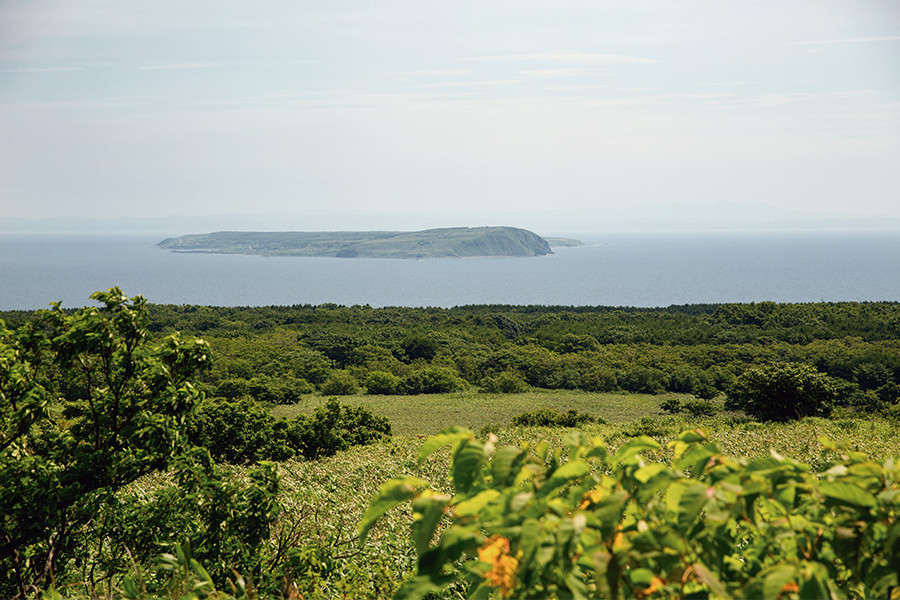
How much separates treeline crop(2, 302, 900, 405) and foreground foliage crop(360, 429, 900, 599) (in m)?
35.7

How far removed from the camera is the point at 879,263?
649 ft

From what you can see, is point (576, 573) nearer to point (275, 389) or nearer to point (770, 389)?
point (770, 389)

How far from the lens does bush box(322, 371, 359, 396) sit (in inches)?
1910

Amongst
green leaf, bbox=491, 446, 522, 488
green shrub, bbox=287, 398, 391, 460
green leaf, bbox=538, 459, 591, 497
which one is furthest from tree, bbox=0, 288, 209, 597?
green shrub, bbox=287, 398, 391, 460

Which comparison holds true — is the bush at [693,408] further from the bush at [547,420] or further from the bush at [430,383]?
the bush at [430,383]

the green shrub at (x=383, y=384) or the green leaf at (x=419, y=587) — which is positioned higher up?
the green leaf at (x=419, y=587)

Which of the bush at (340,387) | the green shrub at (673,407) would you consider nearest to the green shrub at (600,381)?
the green shrub at (673,407)

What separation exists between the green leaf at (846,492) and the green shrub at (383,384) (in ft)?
158

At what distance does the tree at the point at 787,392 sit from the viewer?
28016 mm

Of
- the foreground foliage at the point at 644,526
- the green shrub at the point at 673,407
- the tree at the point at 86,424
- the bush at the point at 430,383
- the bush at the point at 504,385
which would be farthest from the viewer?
the bush at the point at 430,383

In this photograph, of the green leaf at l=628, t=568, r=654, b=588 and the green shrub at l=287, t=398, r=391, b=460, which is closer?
the green leaf at l=628, t=568, r=654, b=588

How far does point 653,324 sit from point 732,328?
8689mm

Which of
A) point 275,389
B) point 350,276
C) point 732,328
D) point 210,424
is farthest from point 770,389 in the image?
point 350,276

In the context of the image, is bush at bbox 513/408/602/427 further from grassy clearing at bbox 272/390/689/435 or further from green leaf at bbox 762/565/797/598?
green leaf at bbox 762/565/797/598
